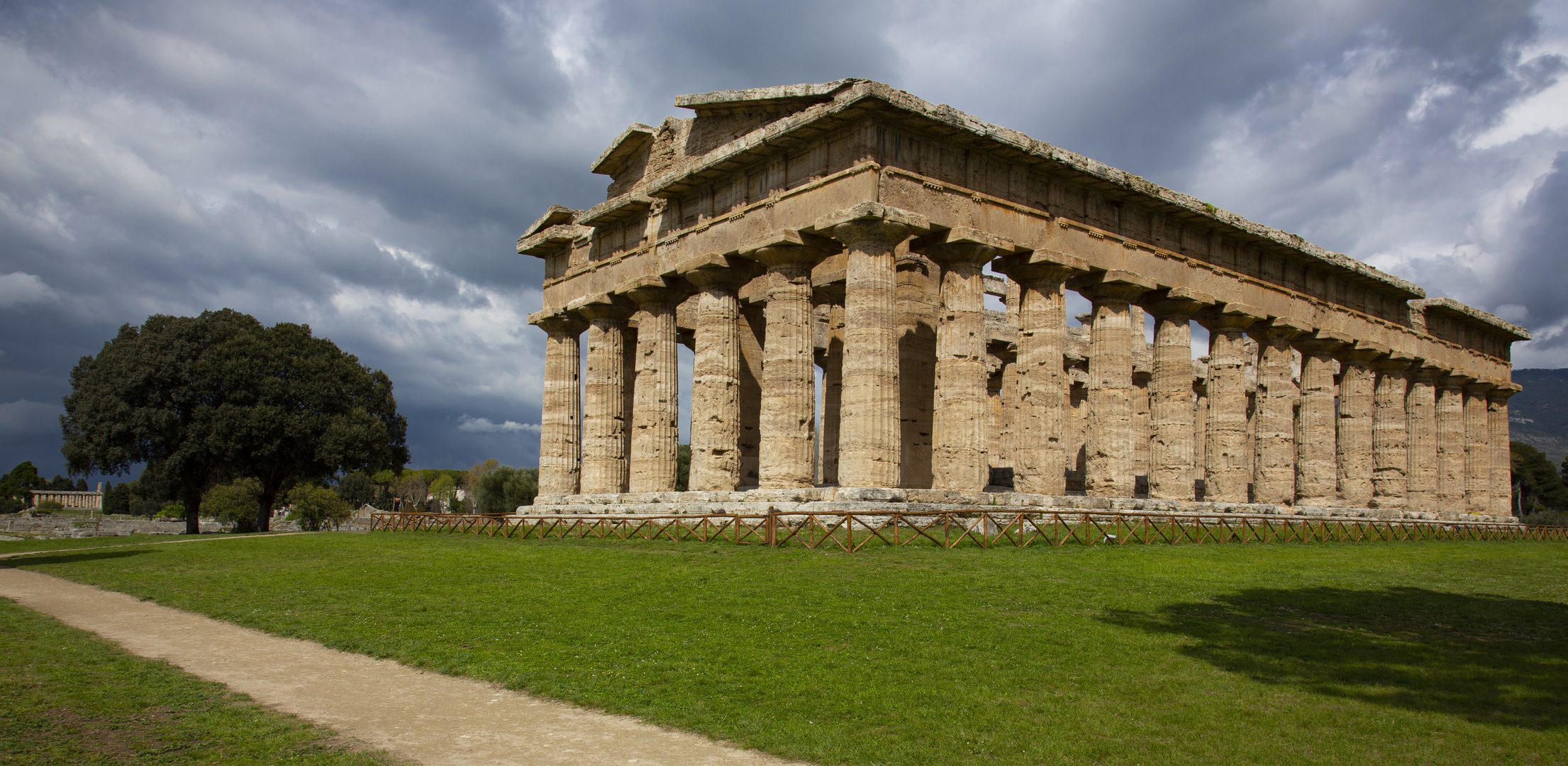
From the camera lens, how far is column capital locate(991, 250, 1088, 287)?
2659 centimetres

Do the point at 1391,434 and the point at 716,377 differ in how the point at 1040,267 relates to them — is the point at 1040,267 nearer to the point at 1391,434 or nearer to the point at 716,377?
the point at 716,377

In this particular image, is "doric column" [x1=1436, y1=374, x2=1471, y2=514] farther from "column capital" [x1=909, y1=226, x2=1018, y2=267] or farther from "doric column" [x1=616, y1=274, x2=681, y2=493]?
"doric column" [x1=616, y1=274, x2=681, y2=493]

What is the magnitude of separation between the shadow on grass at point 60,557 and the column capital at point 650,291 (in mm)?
15151

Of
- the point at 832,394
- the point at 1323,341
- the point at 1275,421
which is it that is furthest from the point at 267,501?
the point at 1323,341

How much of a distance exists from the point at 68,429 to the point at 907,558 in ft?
152

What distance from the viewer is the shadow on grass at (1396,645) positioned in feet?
28.3

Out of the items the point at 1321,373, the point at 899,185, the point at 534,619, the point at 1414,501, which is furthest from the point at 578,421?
the point at 1414,501

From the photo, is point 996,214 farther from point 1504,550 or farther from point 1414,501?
point 1414,501

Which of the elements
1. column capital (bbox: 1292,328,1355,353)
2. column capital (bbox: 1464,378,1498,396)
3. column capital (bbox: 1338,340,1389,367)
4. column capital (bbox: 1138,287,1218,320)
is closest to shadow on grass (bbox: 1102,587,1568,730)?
column capital (bbox: 1138,287,1218,320)

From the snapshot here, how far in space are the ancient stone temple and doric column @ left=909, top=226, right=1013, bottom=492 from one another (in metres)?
0.06

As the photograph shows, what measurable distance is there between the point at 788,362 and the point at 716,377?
10.00ft

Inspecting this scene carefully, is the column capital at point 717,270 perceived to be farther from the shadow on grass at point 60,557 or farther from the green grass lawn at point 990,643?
the shadow on grass at point 60,557

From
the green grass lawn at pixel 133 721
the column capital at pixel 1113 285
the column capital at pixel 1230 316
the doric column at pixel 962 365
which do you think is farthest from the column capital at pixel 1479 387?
the green grass lawn at pixel 133 721

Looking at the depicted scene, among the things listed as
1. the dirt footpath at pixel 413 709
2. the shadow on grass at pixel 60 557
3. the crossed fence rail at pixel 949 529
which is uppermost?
the crossed fence rail at pixel 949 529
